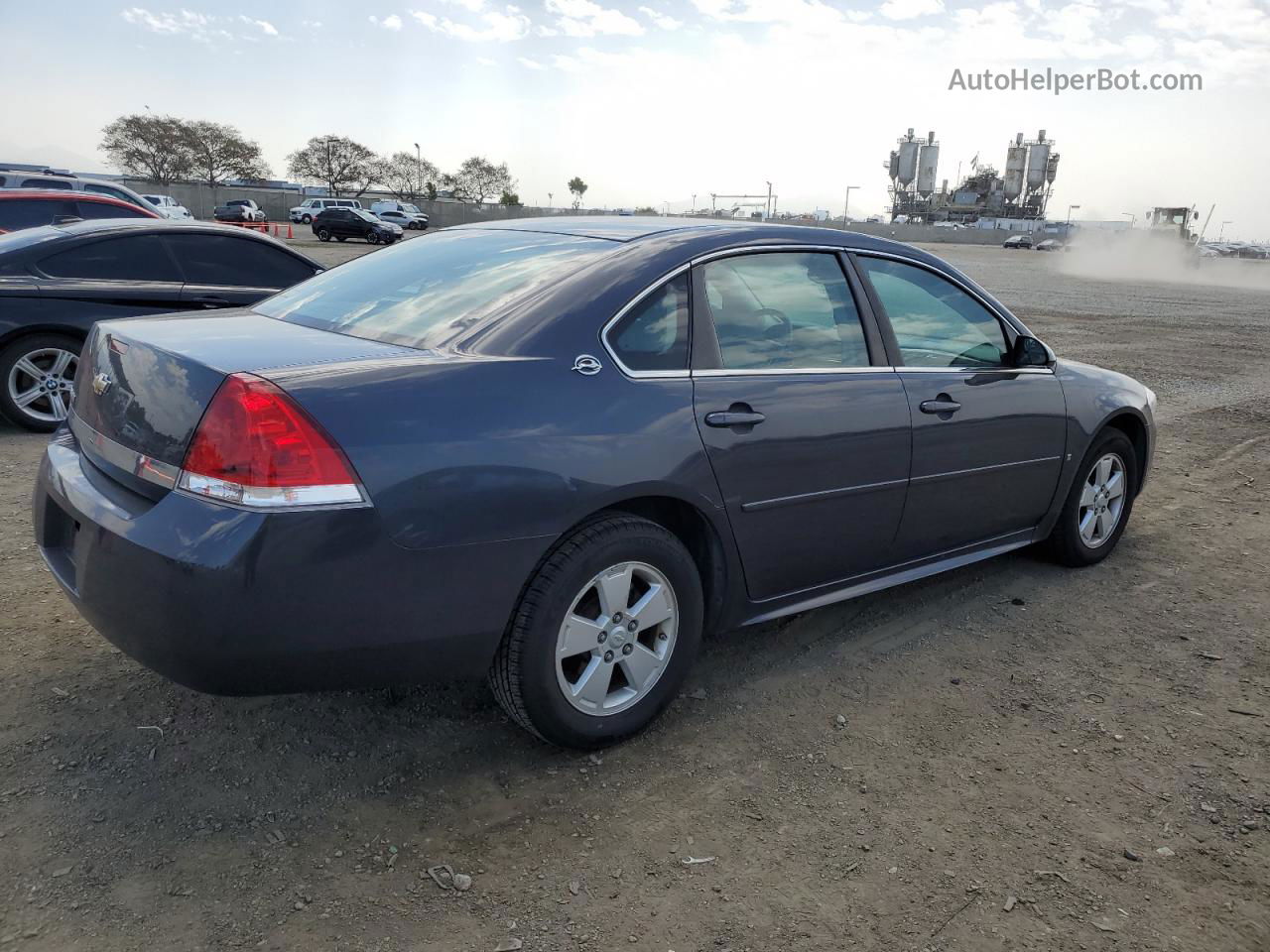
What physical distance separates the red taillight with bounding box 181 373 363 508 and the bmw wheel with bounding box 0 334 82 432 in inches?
186

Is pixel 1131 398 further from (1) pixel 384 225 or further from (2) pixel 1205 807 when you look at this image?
(1) pixel 384 225

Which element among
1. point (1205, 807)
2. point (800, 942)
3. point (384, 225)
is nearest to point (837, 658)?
point (1205, 807)

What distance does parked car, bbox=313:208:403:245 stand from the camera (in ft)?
133

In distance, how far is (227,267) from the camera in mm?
6891

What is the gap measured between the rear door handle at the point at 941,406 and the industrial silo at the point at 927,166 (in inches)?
5462

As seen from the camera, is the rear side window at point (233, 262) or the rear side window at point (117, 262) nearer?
the rear side window at point (117, 262)

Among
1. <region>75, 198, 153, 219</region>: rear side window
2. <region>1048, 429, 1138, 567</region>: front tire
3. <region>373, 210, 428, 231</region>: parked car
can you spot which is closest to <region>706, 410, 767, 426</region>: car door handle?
<region>1048, 429, 1138, 567</region>: front tire

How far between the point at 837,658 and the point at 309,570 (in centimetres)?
215

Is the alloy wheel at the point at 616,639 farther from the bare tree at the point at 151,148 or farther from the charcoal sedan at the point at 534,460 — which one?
the bare tree at the point at 151,148

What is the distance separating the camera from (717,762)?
2.94 meters

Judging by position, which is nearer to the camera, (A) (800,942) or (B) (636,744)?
(A) (800,942)

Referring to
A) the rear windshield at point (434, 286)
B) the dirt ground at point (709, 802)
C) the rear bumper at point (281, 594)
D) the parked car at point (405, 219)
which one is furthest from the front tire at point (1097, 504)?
the parked car at point (405, 219)

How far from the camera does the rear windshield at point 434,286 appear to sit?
2.94m

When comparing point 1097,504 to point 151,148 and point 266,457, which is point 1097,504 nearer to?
point 266,457
